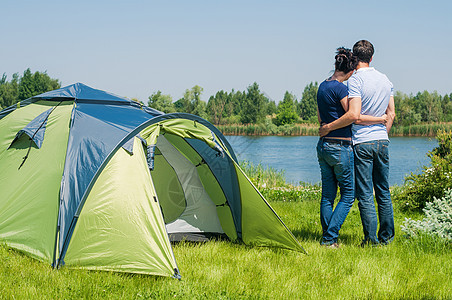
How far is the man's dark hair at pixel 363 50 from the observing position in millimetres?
4461

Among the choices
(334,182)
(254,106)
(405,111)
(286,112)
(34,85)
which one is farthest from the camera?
(34,85)

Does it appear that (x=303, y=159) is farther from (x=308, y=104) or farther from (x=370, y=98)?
(x=308, y=104)

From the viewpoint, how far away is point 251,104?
4991cm

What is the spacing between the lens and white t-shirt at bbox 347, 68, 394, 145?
4.36m

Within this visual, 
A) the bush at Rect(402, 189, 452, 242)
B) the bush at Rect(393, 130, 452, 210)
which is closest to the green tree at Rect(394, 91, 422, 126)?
the bush at Rect(393, 130, 452, 210)

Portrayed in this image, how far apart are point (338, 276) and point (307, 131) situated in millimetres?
38128

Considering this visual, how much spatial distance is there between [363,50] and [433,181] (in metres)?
3.06

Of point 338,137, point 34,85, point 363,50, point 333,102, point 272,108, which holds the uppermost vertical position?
point 34,85

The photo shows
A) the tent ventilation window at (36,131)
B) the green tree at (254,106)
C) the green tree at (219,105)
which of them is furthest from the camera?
the green tree at (219,105)

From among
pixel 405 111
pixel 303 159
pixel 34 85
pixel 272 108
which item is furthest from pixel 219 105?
pixel 303 159

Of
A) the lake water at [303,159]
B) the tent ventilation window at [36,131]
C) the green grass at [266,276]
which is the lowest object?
the lake water at [303,159]

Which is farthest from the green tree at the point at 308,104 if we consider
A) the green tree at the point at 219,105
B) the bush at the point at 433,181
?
the bush at the point at 433,181

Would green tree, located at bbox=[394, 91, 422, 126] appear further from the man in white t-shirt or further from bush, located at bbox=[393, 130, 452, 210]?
the man in white t-shirt

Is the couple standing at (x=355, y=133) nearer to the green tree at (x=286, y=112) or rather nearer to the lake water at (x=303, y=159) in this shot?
the lake water at (x=303, y=159)
